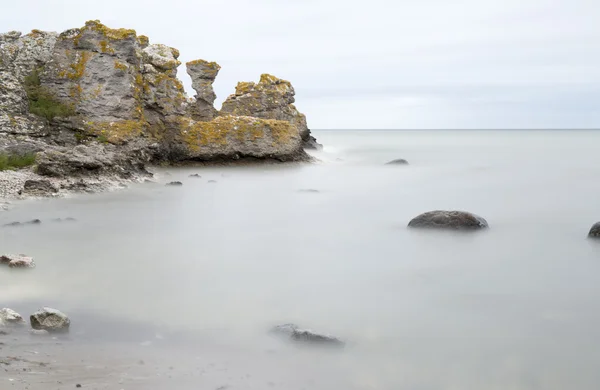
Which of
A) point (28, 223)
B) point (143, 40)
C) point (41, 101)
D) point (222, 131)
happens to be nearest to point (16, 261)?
point (28, 223)

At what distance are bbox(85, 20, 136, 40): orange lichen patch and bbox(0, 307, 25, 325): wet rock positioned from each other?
54.7ft

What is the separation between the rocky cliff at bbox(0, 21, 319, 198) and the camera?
1718 cm

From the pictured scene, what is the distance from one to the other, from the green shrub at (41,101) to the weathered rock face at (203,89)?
25.9ft

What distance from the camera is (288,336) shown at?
18.5 feet

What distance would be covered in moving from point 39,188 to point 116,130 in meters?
6.22

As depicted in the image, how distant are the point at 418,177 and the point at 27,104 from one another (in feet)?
43.9

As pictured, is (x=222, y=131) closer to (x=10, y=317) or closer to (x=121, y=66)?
(x=121, y=66)

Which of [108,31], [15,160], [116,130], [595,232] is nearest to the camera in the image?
[595,232]

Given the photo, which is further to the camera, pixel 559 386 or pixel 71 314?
pixel 71 314

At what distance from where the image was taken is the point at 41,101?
19.6 metres

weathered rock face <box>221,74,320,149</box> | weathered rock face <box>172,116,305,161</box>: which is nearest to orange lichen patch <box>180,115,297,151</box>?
weathered rock face <box>172,116,305,161</box>

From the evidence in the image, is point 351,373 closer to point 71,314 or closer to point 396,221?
point 71,314

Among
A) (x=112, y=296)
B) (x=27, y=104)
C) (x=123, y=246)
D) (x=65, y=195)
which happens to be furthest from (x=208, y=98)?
(x=112, y=296)

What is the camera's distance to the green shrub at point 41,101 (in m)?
19.2
